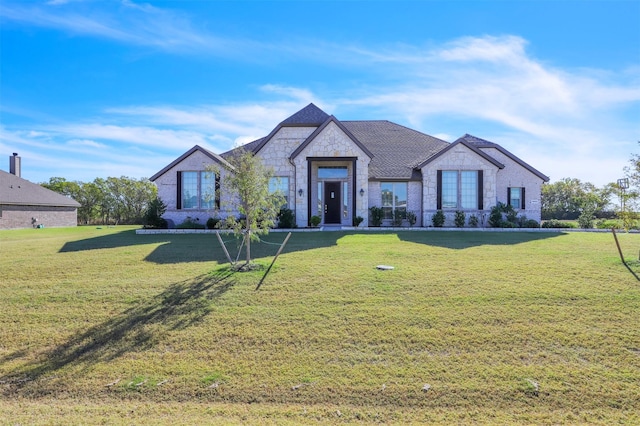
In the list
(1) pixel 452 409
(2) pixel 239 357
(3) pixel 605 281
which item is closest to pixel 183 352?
(2) pixel 239 357

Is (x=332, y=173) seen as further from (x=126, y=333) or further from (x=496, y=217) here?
(x=126, y=333)

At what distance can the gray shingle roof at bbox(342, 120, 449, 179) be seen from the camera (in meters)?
21.1

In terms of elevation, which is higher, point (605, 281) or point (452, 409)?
point (605, 281)

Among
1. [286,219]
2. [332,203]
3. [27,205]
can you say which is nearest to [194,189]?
[286,219]

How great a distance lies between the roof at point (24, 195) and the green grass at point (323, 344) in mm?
25005

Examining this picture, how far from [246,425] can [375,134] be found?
24.3 meters

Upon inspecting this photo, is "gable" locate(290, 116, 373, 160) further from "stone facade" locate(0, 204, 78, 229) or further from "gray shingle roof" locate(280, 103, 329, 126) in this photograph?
"stone facade" locate(0, 204, 78, 229)

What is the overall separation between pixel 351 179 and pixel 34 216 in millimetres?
29260

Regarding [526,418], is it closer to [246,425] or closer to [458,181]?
[246,425]

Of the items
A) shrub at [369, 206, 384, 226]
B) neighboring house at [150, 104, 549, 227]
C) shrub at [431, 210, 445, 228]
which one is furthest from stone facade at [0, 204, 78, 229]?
shrub at [431, 210, 445, 228]

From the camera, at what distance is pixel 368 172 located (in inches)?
820

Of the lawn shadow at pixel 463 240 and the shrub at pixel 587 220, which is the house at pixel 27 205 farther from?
the shrub at pixel 587 220

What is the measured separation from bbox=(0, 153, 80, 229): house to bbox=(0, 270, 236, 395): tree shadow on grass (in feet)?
97.2

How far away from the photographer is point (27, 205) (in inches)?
1154
